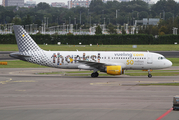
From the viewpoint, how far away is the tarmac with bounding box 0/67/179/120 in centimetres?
2084

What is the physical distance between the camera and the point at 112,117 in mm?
20312

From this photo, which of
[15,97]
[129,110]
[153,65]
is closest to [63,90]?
[15,97]

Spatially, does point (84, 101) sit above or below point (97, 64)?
below

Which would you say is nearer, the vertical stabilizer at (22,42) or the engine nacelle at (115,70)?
the engine nacelle at (115,70)

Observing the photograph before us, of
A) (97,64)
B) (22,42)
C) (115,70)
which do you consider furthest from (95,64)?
(22,42)

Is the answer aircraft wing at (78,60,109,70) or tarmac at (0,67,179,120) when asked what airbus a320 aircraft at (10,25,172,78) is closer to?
aircraft wing at (78,60,109,70)

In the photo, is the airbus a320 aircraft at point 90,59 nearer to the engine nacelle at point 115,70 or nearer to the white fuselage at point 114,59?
the white fuselage at point 114,59

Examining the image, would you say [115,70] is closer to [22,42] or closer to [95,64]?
[95,64]

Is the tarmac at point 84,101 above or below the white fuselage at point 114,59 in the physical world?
below

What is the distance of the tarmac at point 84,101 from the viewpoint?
20.8 metres

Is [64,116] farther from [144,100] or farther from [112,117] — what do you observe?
[144,100]

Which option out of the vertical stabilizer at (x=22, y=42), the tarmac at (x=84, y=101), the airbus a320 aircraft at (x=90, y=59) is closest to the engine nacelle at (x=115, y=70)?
the airbus a320 aircraft at (x=90, y=59)

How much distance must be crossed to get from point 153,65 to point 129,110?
2211 centimetres

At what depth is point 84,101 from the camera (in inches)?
1013
